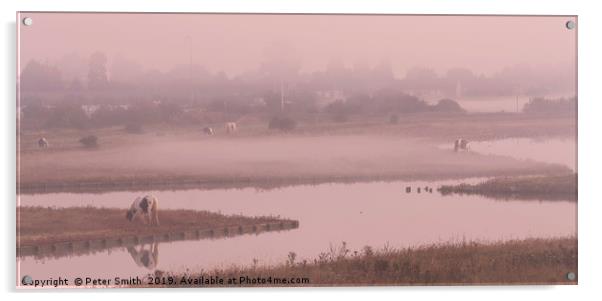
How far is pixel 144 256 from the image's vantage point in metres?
8.25

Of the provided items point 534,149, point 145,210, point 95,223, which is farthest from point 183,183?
point 534,149

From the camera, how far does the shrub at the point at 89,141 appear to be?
834 cm

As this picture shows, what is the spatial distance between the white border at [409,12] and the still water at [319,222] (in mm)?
249

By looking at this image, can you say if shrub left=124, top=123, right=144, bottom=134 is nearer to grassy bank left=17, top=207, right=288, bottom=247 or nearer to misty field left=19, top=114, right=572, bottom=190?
misty field left=19, top=114, right=572, bottom=190

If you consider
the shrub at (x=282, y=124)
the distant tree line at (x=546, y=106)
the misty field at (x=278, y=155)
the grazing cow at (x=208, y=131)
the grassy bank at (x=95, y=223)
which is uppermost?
the distant tree line at (x=546, y=106)

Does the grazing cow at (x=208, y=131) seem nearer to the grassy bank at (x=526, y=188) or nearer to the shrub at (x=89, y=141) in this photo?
the shrub at (x=89, y=141)

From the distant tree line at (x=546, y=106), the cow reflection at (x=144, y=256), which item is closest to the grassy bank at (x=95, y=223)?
the cow reflection at (x=144, y=256)

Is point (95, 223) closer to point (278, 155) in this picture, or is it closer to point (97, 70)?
point (97, 70)

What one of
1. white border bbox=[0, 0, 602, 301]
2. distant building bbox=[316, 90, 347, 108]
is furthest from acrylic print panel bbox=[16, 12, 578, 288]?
white border bbox=[0, 0, 602, 301]

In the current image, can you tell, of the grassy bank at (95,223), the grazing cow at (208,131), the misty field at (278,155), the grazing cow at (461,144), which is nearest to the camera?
the grassy bank at (95,223)

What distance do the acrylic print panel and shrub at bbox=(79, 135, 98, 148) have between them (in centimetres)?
2
